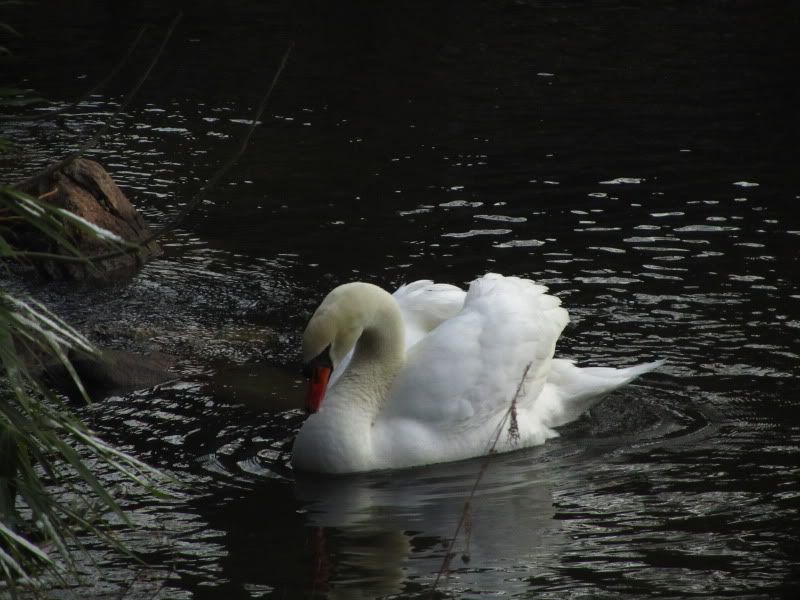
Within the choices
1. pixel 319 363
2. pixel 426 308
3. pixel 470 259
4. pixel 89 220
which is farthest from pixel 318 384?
pixel 89 220

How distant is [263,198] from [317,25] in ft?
26.8

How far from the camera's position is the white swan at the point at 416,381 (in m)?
6.89

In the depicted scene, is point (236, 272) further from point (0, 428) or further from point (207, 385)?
point (0, 428)

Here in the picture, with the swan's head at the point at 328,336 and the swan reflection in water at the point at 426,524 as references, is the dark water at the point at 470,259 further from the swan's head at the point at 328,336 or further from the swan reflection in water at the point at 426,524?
the swan's head at the point at 328,336

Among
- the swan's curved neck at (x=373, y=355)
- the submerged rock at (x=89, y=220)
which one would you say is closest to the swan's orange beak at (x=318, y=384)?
the swan's curved neck at (x=373, y=355)

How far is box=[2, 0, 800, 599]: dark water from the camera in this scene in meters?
5.95

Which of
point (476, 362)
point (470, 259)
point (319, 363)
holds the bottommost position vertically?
point (470, 259)

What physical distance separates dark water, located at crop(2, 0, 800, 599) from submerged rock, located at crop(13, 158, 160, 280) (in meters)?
0.24

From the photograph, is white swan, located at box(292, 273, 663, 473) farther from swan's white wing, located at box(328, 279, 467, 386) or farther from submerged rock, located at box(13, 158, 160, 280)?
submerged rock, located at box(13, 158, 160, 280)

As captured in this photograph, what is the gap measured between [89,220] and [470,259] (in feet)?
9.67

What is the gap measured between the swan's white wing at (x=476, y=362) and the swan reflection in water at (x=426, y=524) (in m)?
0.31

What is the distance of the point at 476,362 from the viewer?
709 centimetres

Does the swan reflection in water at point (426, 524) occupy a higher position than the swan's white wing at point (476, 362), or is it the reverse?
the swan's white wing at point (476, 362)

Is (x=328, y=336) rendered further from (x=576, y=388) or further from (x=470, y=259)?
(x=470, y=259)
